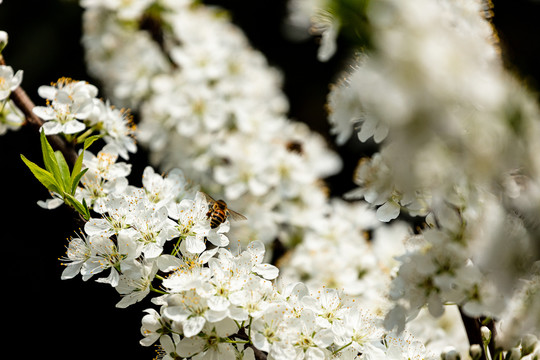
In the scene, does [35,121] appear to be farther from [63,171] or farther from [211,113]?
[211,113]

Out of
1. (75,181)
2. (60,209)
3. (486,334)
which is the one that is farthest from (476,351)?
(60,209)

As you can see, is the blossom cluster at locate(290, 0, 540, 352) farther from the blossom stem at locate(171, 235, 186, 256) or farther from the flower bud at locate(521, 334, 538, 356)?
the blossom stem at locate(171, 235, 186, 256)

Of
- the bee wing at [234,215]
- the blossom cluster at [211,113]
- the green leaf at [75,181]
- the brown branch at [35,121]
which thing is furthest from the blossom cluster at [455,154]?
the blossom cluster at [211,113]

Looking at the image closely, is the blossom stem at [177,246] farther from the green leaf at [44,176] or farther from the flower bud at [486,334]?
the flower bud at [486,334]

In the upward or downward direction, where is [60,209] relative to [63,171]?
downward

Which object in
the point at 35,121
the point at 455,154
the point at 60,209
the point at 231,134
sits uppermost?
the point at 455,154

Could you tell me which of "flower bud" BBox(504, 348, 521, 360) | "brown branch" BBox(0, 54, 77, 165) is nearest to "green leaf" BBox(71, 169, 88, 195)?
"brown branch" BBox(0, 54, 77, 165)

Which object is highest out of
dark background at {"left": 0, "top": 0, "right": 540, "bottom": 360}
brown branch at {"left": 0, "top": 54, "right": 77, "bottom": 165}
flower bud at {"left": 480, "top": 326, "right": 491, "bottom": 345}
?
brown branch at {"left": 0, "top": 54, "right": 77, "bottom": 165}
